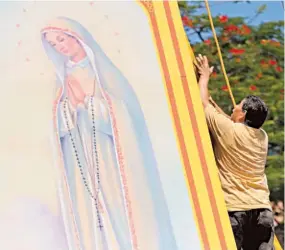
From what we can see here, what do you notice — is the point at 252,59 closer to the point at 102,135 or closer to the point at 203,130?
the point at 203,130

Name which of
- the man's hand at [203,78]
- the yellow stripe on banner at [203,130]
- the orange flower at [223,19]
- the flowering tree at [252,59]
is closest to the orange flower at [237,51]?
the flowering tree at [252,59]

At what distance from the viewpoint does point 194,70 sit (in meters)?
3.30

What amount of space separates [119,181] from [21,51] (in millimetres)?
668

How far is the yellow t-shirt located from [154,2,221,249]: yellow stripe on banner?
17 centimetres

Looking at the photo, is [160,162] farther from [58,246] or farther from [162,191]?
[58,246]

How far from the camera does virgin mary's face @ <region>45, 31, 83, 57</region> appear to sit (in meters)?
3.07

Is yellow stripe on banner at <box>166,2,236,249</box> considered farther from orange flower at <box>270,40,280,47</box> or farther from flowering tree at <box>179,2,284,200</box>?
orange flower at <box>270,40,280,47</box>

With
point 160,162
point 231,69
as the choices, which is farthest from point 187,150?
point 231,69

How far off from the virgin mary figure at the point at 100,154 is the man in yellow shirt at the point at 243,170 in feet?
1.20

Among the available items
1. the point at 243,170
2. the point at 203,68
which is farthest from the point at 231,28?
the point at 243,170

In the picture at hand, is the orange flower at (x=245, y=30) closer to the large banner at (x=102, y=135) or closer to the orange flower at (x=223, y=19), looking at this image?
the orange flower at (x=223, y=19)

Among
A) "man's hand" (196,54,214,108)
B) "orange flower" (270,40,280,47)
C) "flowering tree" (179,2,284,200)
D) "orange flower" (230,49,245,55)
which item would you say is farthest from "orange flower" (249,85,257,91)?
"man's hand" (196,54,214,108)

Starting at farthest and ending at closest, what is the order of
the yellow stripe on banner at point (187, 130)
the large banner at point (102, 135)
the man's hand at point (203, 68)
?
the man's hand at point (203, 68) < the yellow stripe on banner at point (187, 130) < the large banner at point (102, 135)

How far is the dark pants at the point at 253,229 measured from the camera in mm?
3209
